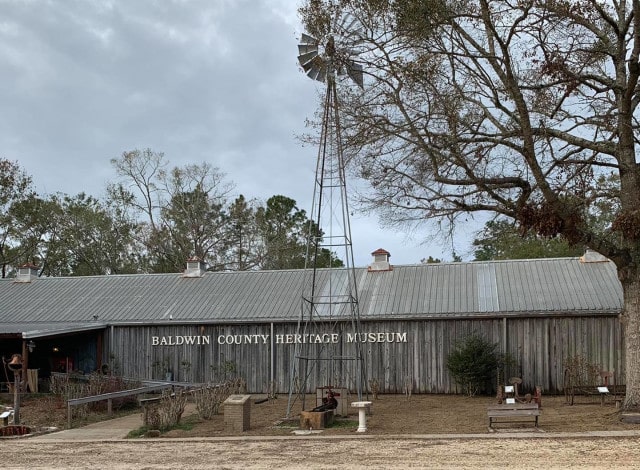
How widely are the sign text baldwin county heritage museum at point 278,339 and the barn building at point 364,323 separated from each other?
3 cm

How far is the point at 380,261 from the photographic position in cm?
2784

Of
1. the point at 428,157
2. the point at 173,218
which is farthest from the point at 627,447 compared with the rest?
the point at 173,218

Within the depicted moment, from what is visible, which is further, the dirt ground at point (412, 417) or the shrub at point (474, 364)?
the shrub at point (474, 364)

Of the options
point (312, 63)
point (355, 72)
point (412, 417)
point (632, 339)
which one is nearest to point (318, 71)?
point (312, 63)

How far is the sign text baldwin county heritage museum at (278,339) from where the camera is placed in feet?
79.0

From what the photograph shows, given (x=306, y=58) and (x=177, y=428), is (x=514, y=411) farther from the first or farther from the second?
(x=306, y=58)

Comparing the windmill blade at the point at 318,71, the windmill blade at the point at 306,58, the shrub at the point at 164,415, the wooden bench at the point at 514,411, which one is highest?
the windmill blade at the point at 306,58

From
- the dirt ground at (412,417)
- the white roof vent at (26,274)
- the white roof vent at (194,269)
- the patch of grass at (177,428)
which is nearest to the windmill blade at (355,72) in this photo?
the dirt ground at (412,417)

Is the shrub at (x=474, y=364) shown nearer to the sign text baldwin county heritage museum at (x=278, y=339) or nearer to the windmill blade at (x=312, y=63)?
the sign text baldwin county heritage museum at (x=278, y=339)

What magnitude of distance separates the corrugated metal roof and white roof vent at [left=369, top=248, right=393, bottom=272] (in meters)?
0.25

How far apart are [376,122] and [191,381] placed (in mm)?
12522

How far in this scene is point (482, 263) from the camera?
89.1 ft

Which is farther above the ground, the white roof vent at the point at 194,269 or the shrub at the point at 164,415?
the white roof vent at the point at 194,269

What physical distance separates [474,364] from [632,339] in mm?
6708
